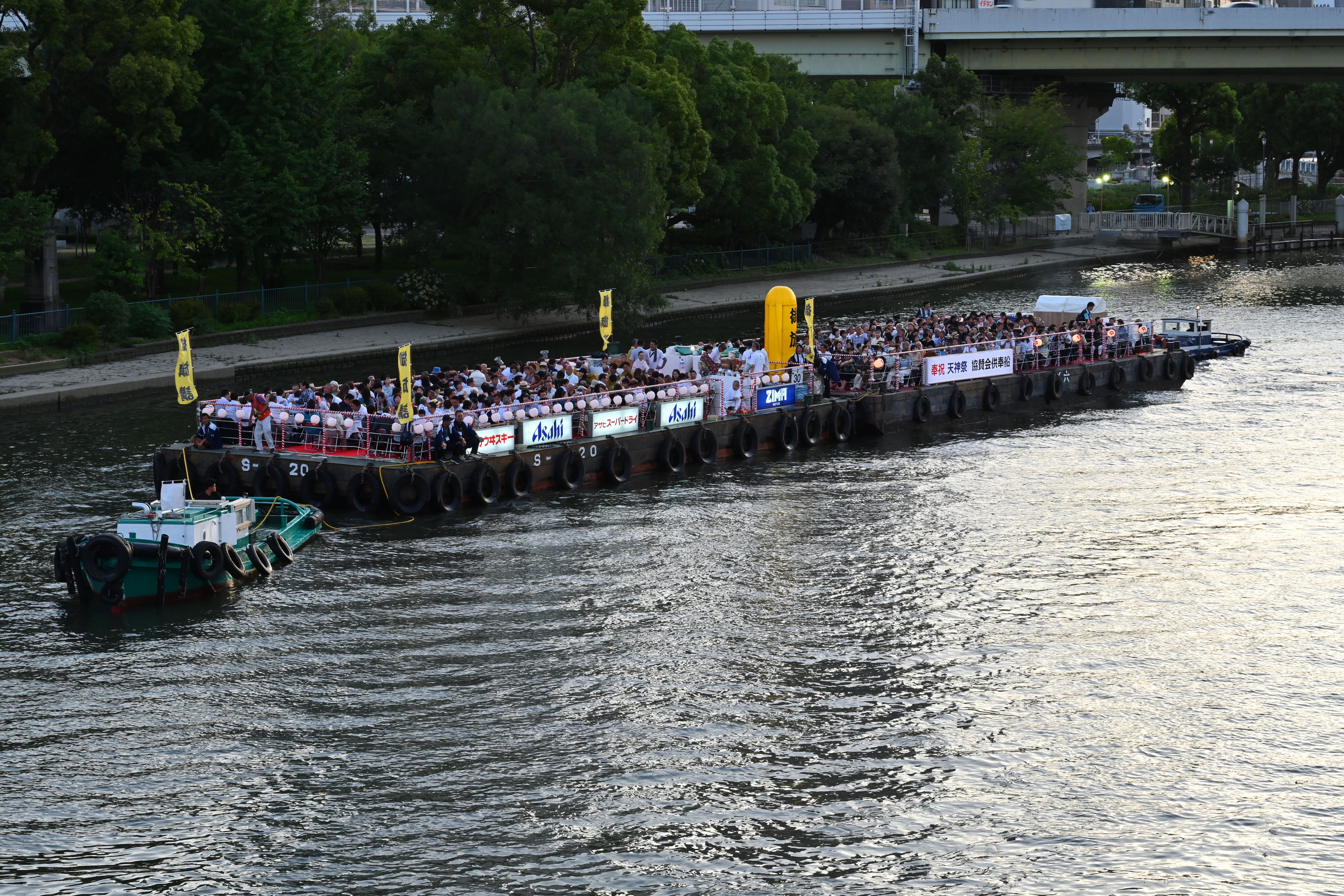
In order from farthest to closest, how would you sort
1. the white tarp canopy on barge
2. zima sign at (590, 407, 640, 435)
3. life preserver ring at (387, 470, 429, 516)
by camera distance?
the white tarp canopy on barge, zima sign at (590, 407, 640, 435), life preserver ring at (387, 470, 429, 516)

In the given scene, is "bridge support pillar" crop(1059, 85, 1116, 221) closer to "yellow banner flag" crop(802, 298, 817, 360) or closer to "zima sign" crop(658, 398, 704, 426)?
"yellow banner flag" crop(802, 298, 817, 360)

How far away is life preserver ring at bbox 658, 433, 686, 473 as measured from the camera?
44562mm

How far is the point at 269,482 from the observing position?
3984 centimetres

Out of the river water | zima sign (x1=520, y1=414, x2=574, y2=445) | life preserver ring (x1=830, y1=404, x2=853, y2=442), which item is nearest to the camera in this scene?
the river water

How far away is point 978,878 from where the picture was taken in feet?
69.6

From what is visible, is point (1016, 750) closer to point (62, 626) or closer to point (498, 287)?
point (62, 626)

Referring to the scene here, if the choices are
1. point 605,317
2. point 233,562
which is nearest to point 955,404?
point 605,317

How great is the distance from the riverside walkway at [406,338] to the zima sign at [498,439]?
2049 centimetres

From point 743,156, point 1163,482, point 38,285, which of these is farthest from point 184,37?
point 1163,482

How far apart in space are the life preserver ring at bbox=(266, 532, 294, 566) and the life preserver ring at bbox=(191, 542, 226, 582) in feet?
7.20

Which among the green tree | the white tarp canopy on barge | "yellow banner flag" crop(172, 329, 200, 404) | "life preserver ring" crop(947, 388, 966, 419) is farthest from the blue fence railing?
the green tree

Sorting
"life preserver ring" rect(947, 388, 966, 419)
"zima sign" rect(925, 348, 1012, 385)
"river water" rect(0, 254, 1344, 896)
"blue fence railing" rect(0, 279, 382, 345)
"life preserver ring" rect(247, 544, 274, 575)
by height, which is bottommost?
"river water" rect(0, 254, 1344, 896)

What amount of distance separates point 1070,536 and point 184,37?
41867 millimetres

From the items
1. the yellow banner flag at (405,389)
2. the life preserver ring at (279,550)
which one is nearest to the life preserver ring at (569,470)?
the yellow banner flag at (405,389)
